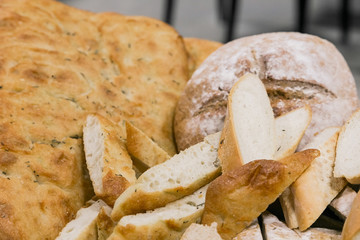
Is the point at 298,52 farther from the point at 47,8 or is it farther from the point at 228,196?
the point at 47,8

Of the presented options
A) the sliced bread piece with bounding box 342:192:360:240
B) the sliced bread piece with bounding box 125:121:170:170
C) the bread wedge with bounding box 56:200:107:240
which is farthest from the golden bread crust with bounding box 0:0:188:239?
the sliced bread piece with bounding box 342:192:360:240

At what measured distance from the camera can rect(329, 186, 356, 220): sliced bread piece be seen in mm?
1232

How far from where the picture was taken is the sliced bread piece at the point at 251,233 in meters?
1.18

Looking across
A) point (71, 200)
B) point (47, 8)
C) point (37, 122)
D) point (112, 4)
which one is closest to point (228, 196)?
point (71, 200)

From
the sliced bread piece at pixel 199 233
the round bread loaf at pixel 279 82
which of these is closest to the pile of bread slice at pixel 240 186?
the sliced bread piece at pixel 199 233

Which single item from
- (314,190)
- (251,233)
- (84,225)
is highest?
(314,190)

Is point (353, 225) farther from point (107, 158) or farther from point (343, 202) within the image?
point (107, 158)

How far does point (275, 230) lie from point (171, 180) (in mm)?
297

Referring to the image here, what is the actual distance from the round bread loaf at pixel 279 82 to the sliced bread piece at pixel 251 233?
43 centimetres

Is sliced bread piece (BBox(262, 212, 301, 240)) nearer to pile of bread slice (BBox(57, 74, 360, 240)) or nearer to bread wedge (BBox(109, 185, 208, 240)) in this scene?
pile of bread slice (BBox(57, 74, 360, 240))

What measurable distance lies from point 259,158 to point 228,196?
0.52 ft

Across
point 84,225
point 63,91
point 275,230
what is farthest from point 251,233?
point 63,91

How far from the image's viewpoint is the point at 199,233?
115 cm

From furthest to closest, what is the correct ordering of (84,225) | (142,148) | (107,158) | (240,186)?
1. (142,148)
2. (107,158)
3. (84,225)
4. (240,186)
